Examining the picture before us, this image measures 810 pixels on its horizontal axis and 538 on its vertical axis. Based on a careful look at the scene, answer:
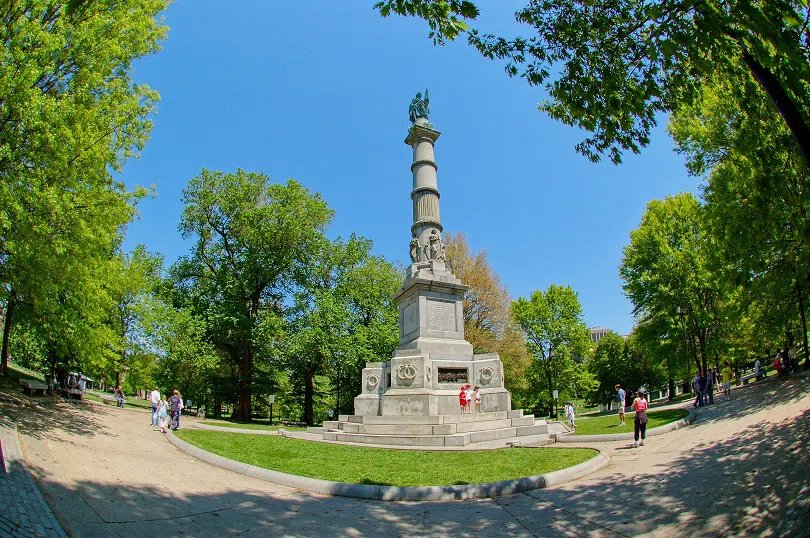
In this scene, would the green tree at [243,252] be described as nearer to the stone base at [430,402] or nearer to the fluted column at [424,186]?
the fluted column at [424,186]

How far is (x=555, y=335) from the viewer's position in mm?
38531

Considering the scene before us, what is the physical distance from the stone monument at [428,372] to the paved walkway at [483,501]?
18.3 feet

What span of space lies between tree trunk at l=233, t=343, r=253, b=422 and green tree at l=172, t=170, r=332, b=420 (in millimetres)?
68

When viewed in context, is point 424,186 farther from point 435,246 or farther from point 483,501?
point 483,501

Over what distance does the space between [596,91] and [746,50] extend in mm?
1706

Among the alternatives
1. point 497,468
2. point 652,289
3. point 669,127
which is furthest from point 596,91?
point 652,289

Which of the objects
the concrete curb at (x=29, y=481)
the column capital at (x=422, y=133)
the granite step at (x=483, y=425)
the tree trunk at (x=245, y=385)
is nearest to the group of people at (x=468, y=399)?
the granite step at (x=483, y=425)

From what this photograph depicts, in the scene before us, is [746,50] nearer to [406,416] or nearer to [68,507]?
[68,507]

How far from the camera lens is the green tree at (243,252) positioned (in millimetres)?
31375

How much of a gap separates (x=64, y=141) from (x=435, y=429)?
42.4 ft

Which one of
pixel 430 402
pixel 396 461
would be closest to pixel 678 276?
pixel 430 402

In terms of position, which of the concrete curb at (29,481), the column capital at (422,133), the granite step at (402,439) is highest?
the column capital at (422,133)

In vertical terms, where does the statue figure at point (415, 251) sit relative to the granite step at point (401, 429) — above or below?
above

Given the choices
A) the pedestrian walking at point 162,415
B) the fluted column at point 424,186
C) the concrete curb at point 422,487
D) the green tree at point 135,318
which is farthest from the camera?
the green tree at point 135,318
